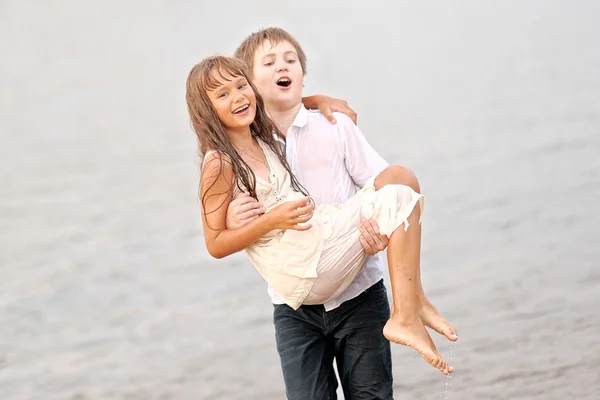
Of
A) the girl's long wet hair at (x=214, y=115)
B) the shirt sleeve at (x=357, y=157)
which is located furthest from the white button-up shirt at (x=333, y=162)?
the girl's long wet hair at (x=214, y=115)

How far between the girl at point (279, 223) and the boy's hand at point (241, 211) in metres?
0.02

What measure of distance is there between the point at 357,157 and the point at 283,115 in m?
0.22

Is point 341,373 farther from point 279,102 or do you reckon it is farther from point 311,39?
point 311,39

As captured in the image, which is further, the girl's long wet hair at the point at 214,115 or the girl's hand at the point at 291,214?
the girl's long wet hair at the point at 214,115

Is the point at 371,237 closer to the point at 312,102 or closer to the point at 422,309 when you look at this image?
the point at 422,309

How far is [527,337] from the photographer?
4801 mm

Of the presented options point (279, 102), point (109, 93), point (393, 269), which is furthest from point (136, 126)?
point (393, 269)

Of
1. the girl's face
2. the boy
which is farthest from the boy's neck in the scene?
the girl's face

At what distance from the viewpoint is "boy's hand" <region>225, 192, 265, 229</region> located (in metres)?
2.14

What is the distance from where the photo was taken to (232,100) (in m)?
2.19

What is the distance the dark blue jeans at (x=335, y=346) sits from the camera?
229 cm

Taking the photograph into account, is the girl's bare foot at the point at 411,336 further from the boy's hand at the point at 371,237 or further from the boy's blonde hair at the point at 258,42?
the boy's blonde hair at the point at 258,42

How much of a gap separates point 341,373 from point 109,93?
13.4 ft

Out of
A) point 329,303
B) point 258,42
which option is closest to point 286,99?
point 258,42
